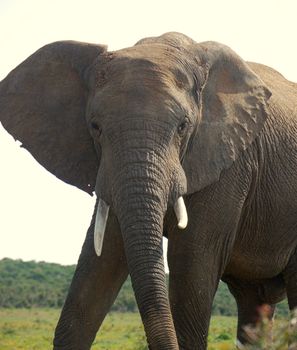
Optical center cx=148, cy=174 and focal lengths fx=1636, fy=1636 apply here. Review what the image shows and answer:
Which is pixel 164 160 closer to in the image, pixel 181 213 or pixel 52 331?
pixel 181 213

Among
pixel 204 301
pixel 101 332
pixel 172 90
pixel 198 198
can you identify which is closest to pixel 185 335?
pixel 204 301

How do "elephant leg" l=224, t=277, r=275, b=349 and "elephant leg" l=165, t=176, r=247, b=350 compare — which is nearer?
"elephant leg" l=165, t=176, r=247, b=350

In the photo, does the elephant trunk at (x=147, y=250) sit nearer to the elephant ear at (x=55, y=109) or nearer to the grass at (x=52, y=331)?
the elephant ear at (x=55, y=109)

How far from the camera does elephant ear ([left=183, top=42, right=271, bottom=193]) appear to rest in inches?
368

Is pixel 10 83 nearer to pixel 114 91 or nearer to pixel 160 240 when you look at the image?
pixel 114 91

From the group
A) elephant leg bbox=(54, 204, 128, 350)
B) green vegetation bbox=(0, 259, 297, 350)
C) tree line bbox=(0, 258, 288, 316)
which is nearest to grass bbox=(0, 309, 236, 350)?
green vegetation bbox=(0, 259, 297, 350)

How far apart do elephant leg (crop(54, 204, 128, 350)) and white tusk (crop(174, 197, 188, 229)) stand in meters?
0.77

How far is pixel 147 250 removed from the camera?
8430 millimetres

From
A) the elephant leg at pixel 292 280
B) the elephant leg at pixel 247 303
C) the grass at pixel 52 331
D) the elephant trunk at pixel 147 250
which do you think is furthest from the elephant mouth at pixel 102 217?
the grass at pixel 52 331

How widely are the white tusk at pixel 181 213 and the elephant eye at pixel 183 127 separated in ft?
1.26

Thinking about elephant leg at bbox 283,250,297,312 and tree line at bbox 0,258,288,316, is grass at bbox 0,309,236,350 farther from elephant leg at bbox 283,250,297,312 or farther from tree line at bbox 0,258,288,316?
elephant leg at bbox 283,250,297,312

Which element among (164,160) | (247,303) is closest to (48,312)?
(247,303)

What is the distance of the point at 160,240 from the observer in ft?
28.0

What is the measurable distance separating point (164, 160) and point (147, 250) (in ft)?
1.89
